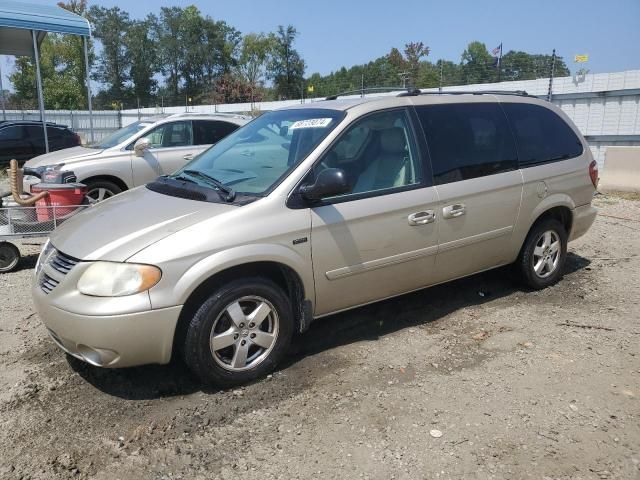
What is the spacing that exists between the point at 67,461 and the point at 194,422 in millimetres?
681

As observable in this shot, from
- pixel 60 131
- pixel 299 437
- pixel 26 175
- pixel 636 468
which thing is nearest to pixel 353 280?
pixel 299 437

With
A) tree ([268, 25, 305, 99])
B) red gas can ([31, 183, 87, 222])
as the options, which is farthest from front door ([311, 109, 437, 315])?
tree ([268, 25, 305, 99])

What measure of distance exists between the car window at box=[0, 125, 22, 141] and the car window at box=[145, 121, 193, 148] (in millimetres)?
10776

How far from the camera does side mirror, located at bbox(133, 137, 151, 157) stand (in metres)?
7.55

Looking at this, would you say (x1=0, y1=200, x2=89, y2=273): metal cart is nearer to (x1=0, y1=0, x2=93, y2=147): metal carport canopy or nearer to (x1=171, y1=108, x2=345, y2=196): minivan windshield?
(x1=171, y1=108, x2=345, y2=196): minivan windshield

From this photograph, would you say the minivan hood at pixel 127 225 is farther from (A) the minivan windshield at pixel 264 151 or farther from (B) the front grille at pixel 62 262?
(A) the minivan windshield at pixel 264 151

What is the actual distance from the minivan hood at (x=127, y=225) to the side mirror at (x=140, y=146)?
3.90 meters

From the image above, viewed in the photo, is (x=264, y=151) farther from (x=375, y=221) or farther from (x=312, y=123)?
(x=375, y=221)

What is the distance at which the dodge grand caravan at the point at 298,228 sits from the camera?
122 inches

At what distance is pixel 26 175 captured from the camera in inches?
321

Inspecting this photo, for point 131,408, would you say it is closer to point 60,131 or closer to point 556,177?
point 556,177

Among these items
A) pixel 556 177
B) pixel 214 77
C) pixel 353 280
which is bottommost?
pixel 353 280

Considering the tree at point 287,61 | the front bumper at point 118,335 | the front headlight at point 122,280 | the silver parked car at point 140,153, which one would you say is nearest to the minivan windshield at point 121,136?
the silver parked car at point 140,153

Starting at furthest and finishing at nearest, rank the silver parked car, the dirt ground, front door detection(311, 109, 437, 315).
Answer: the silver parked car
front door detection(311, 109, 437, 315)
the dirt ground
